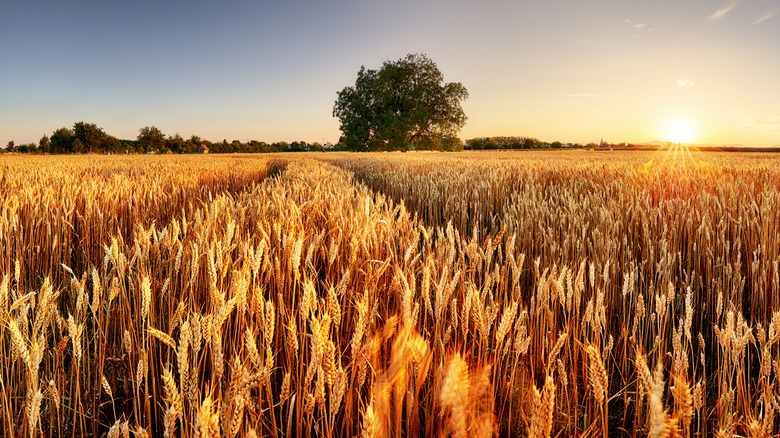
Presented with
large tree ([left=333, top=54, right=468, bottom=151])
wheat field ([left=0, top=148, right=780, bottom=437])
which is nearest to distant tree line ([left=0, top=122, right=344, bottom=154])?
large tree ([left=333, top=54, right=468, bottom=151])

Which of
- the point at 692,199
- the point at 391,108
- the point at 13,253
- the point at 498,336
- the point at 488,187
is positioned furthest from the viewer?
the point at 391,108

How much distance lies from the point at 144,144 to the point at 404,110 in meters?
65.7

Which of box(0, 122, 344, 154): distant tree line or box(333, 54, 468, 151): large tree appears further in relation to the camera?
box(0, 122, 344, 154): distant tree line

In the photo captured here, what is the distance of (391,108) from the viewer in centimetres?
3806

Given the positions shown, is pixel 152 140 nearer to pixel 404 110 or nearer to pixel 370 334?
pixel 404 110

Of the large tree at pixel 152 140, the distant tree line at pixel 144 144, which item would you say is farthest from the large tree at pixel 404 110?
the large tree at pixel 152 140

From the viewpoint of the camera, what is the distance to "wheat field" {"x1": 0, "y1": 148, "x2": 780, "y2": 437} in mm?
817

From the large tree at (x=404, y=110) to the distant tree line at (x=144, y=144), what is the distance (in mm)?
28752

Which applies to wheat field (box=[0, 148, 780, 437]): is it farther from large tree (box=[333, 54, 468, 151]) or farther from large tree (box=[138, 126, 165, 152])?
large tree (box=[138, 126, 165, 152])

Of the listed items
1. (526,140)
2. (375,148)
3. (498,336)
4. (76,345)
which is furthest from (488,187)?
(526,140)

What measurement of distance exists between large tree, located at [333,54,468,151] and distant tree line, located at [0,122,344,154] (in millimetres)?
28752

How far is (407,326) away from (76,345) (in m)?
0.70

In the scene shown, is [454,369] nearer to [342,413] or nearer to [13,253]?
[342,413]

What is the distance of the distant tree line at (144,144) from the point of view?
234ft
